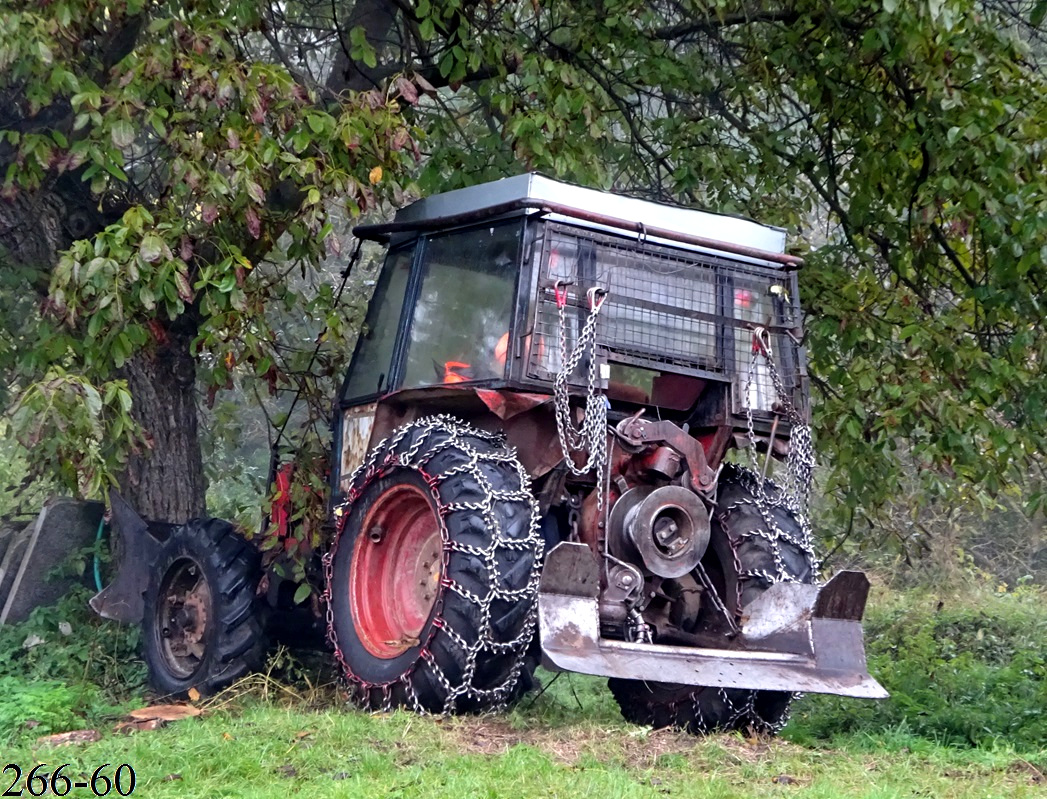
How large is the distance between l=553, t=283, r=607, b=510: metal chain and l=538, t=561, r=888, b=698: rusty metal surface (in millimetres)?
504

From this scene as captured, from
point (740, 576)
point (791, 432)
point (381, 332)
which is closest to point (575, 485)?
point (740, 576)

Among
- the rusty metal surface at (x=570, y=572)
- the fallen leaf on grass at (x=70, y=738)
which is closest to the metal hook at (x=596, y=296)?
the rusty metal surface at (x=570, y=572)

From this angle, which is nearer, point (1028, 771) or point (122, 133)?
point (1028, 771)

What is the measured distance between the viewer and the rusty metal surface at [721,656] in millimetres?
5391

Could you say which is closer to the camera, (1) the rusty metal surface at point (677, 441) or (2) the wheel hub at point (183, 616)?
(1) the rusty metal surface at point (677, 441)

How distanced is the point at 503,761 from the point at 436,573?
5.22 feet

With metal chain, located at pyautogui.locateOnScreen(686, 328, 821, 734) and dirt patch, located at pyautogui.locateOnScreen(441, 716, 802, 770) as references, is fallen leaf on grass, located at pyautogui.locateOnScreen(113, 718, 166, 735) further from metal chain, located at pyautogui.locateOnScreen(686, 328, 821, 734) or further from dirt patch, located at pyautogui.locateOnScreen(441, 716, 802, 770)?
metal chain, located at pyautogui.locateOnScreen(686, 328, 821, 734)

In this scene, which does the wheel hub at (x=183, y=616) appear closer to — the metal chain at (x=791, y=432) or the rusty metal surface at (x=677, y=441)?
the rusty metal surface at (x=677, y=441)

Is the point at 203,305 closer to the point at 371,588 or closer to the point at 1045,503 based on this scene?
the point at 371,588

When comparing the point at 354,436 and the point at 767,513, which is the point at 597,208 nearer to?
the point at 767,513

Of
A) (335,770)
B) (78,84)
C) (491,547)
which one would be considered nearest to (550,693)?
(491,547)

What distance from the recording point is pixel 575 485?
6273mm

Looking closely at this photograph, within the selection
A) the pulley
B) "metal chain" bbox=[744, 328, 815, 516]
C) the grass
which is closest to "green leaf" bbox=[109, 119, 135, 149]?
the grass

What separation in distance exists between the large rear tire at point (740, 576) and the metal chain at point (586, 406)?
2.76 ft
